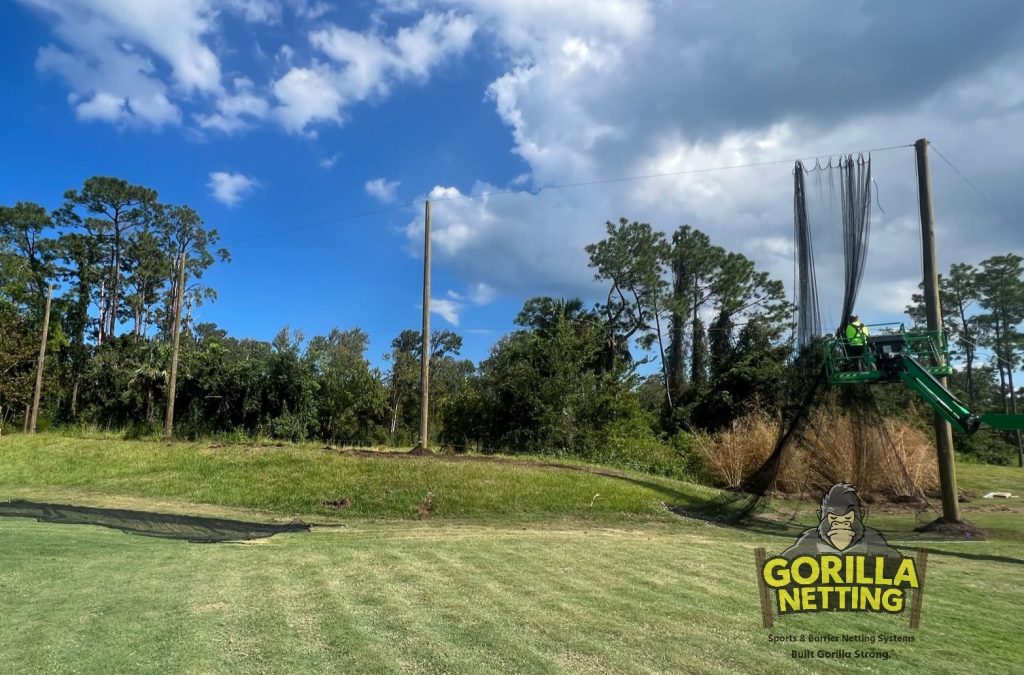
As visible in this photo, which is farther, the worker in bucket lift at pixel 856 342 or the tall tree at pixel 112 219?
the tall tree at pixel 112 219

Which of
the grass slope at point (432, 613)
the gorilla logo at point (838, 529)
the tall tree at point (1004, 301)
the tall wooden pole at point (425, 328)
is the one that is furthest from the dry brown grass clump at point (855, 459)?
the tall tree at point (1004, 301)

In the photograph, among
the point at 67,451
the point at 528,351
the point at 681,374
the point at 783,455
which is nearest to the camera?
the point at 783,455

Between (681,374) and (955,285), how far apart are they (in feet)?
70.9

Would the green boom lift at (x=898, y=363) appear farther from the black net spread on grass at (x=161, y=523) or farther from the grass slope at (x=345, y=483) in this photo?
the black net spread on grass at (x=161, y=523)

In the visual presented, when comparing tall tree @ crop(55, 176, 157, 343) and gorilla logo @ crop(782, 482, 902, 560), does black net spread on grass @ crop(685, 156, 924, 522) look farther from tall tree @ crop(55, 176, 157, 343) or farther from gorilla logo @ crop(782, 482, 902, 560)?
tall tree @ crop(55, 176, 157, 343)

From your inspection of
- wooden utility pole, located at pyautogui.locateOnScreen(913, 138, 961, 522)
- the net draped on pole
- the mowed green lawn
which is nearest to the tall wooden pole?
the mowed green lawn

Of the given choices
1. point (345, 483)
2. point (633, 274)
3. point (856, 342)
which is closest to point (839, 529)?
point (856, 342)

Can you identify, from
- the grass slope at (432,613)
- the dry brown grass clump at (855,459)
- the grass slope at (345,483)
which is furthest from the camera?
the grass slope at (345,483)

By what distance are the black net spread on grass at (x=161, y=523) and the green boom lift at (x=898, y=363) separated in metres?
10.7

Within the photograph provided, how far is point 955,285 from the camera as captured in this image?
4066 cm

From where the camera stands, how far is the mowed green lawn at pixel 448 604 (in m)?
3.62

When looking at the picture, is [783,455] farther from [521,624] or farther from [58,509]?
[58,509]

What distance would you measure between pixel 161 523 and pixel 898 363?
14.1m

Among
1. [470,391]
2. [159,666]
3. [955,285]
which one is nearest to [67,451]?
[470,391]
